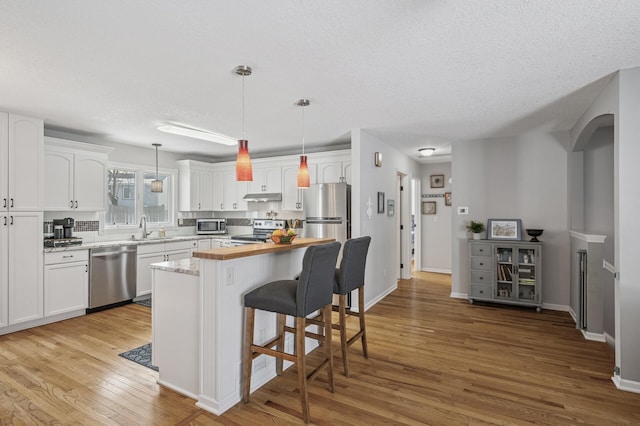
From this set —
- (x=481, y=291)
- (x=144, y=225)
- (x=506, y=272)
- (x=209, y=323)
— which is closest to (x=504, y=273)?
(x=506, y=272)

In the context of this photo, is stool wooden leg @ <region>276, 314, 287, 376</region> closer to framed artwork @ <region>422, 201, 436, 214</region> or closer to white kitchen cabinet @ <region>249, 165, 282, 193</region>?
white kitchen cabinet @ <region>249, 165, 282, 193</region>

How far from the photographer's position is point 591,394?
255 cm

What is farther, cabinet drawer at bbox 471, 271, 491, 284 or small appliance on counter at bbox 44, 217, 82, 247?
cabinet drawer at bbox 471, 271, 491, 284

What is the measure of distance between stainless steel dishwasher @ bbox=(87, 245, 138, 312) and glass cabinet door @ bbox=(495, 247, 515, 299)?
532 cm

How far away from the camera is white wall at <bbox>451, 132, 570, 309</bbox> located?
473 cm

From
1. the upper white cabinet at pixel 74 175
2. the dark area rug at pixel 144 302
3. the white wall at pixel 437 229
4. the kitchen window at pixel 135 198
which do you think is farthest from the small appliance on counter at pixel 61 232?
the white wall at pixel 437 229

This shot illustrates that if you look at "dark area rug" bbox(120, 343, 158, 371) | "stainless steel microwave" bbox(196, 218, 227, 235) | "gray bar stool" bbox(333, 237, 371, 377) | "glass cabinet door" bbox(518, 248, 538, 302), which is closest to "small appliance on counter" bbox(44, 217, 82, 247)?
"dark area rug" bbox(120, 343, 158, 371)

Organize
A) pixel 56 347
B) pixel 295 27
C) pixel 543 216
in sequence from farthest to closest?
pixel 543 216
pixel 56 347
pixel 295 27

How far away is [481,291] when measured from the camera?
4934 mm

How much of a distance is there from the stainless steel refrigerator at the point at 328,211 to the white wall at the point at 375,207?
0.80 ft

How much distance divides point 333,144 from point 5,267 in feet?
14.9

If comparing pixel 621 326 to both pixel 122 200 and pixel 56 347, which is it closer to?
pixel 56 347

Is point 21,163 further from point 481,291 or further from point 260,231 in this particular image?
point 481,291

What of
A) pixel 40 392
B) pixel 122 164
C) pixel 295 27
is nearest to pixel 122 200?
pixel 122 164
